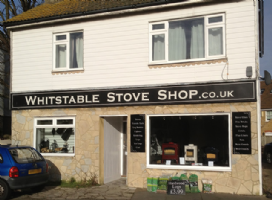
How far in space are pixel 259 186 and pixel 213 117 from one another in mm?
2387

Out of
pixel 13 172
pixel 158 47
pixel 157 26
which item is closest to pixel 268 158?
pixel 158 47

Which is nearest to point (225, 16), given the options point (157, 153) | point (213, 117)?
point (213, 117)

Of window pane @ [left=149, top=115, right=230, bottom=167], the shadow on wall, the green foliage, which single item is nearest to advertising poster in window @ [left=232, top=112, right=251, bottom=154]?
window pane @ [left=149, top=115, right=230, bottom=167]

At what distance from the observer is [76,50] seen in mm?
11148

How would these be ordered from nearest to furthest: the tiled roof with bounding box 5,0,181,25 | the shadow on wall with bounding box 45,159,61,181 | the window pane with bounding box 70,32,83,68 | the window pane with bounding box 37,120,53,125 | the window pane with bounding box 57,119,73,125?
the tiled roof with bounding box 5,0,181,25 < the shadow on wall with bounding box 45,159,61,181 < the window pane with bounding box 57,119,73,125 < the window pane with bounding box 70,32,83,68 < the window pane with bounding box 37,120,53,125

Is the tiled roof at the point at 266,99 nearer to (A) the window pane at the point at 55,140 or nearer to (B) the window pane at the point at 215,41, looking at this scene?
(B) the window pane at the point at 215,41

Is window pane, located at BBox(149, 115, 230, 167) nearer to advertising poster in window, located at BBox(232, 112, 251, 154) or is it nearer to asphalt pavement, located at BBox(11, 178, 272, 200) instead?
advertising poster in window, located at BBox(232, 112, 251, 154)

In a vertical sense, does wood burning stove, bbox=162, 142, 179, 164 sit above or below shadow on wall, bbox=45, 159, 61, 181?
above

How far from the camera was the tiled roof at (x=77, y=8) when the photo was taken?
10297mm

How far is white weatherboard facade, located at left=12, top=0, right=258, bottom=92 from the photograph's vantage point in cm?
896

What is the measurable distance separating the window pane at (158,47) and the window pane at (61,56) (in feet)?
11.8

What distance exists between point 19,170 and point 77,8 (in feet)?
21.0

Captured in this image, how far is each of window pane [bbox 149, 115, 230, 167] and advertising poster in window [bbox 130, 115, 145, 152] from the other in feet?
1.04

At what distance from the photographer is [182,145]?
9961 millimetres
